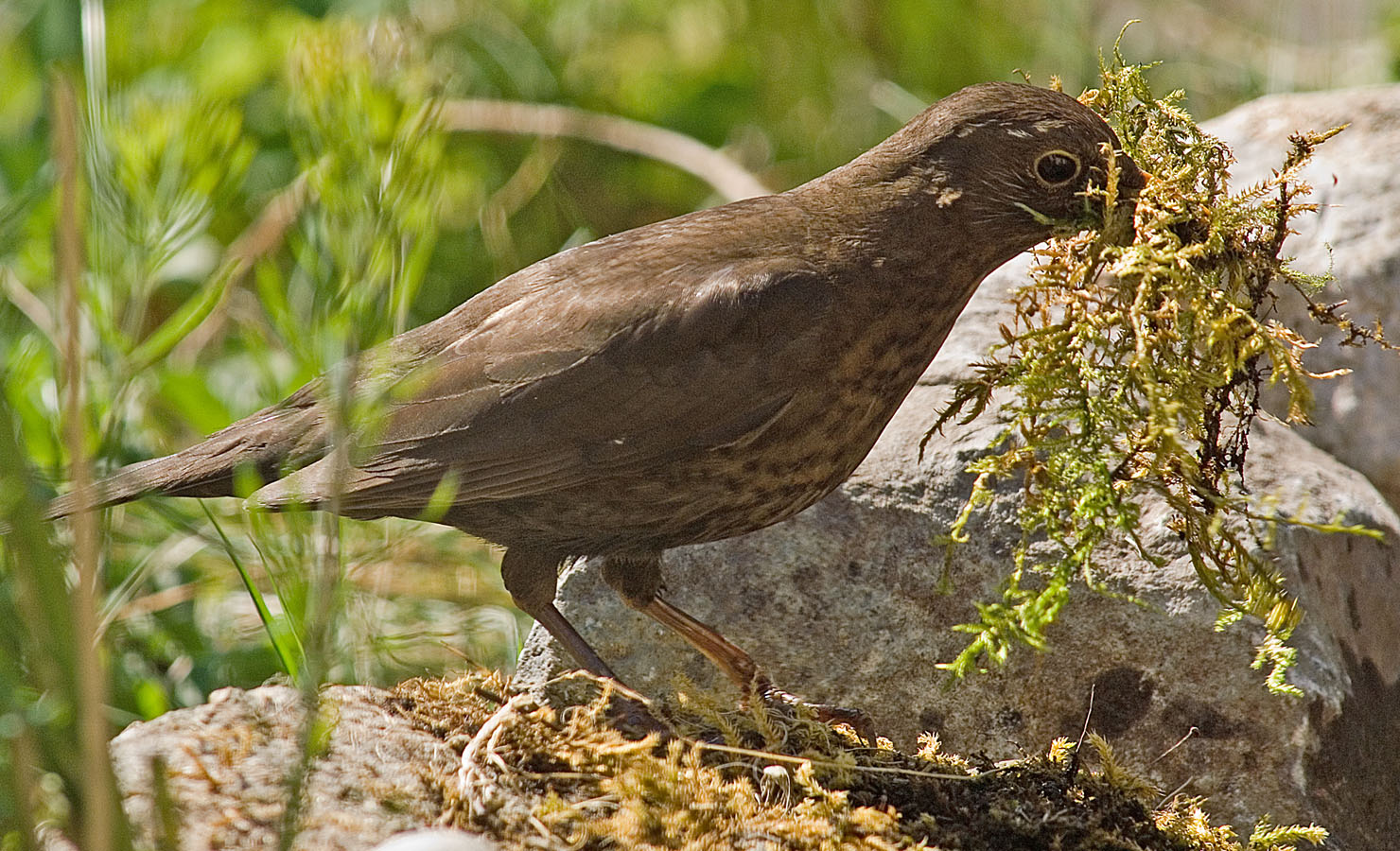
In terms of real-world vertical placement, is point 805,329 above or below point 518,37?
below

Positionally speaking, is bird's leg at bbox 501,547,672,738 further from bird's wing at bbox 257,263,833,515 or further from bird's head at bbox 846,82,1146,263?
bird's head at bbox 846,82,1146,263

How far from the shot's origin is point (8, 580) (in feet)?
7.95

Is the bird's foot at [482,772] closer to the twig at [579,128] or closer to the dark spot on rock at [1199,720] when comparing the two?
the dark spot on rock at [1199,720]

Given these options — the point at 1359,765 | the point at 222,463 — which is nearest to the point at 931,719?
the point at 1359,765

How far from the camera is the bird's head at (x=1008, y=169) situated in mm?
3291

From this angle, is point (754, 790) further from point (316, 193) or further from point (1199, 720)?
point (316, 193)

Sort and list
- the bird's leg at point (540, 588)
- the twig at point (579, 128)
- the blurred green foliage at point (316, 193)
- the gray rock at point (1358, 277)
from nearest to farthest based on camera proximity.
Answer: the blurred green foliage at point (316, 193)
the bird's leg at point (540, 588)
the gray rock at point (1358, 277)
the twig at point (579, 128)

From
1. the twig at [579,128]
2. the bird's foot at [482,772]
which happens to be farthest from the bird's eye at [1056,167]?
the twig at [579,128]

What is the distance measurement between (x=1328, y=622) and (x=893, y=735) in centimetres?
114

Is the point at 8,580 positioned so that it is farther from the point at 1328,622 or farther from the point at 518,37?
the point at 518,37

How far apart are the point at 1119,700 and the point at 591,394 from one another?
1.53 meters

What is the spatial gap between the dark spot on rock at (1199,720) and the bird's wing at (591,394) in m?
1.27

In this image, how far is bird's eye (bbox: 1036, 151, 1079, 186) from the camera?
3312mm

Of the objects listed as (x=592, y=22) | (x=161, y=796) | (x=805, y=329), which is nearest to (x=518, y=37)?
(x=592, y=22)
